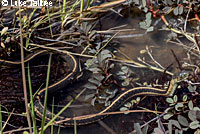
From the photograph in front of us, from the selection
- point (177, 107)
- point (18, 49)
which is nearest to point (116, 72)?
point (177, 107)

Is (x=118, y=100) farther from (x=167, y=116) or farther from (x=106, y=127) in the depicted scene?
(x=167, y=116)

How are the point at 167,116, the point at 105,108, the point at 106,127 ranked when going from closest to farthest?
the point at 167,116 → the point at 106,127 → the point at 105,108

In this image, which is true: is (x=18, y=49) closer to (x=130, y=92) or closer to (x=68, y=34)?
(x=68, y=34)

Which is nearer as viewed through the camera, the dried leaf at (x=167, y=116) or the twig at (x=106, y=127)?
the dried leaf at (x=167, y=116)

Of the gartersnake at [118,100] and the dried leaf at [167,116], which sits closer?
the dried leaf at [167,116]

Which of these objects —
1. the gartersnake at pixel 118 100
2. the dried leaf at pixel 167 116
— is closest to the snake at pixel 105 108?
the gartersnake at pixel 118 100

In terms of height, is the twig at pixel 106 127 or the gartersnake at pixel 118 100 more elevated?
the gartersnake at pixel 118 100

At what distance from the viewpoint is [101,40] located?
3377mm

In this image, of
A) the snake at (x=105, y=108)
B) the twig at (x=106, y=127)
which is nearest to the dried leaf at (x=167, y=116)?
the snake at (x=105, y=108)

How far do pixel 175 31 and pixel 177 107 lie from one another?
123 centimetres


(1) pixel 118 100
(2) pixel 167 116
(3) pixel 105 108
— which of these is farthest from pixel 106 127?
(2) pixel 167 116

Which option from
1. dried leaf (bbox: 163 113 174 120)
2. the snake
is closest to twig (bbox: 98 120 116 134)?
the snake

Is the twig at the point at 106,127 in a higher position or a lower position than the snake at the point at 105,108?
lower

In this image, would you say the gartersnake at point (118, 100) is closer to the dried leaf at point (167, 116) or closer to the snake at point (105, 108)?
the snake at point (105, 108)
